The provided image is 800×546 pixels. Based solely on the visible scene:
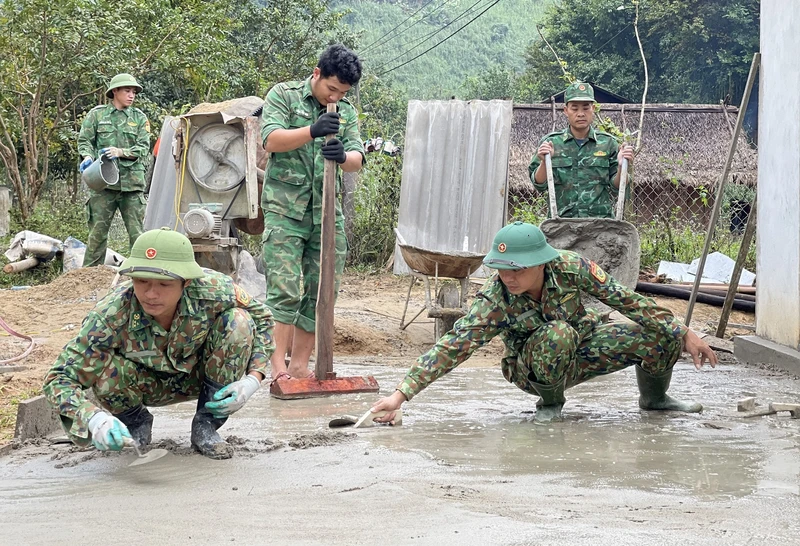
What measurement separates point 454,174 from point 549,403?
6.61 metres

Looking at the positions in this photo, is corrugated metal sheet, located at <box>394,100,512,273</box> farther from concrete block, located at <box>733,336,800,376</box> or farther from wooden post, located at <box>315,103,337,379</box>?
wooden post, located at <box>315,103,337,379</box>

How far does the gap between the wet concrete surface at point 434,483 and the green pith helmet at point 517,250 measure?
0.72 meters

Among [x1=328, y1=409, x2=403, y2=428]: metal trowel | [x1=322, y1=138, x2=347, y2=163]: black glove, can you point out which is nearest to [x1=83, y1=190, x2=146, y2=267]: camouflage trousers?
[x1=322, y1=138, x2=347, y2=163]: black glove

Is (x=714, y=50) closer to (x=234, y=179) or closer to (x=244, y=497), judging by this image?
(x=234, y=179)

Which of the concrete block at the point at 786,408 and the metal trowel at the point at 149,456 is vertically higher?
the concrete block at the point at 786,408

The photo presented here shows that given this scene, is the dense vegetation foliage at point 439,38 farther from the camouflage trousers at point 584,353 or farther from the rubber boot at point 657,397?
the camouflage trousers at point 584,353

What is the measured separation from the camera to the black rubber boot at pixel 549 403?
170 inches

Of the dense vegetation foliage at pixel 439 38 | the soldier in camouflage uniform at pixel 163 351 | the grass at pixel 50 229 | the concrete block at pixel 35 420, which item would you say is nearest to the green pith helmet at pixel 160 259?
the soldier in camouflage uniform at pixel 163 351

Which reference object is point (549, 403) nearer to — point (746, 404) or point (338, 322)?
point (746, 404)

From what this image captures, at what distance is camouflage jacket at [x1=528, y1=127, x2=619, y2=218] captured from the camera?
6.62 metres

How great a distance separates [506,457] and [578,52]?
23449mm

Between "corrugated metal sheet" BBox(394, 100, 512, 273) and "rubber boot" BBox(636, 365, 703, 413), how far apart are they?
6.02 metres

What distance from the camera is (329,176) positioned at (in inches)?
204

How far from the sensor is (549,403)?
14.5ft
